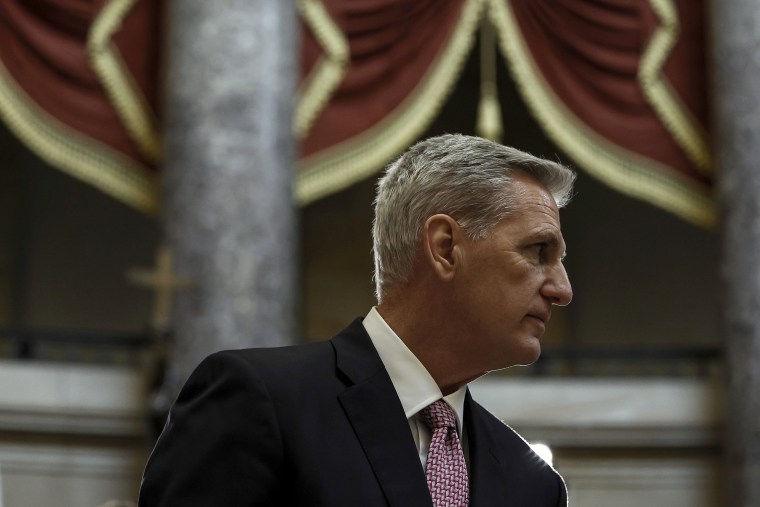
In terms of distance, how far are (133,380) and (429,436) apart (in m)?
5.79

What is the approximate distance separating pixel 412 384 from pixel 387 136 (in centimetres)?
560

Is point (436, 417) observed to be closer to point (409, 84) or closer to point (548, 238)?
point (548, 238)

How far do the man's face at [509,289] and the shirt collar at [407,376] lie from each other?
6 centimetres

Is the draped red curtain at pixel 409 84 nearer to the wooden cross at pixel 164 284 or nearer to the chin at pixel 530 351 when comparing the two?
the wooden cross at pixel 164 284

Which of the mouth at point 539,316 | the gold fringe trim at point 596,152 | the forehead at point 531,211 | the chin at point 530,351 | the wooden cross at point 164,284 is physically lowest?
the wooden cross at point 164,284

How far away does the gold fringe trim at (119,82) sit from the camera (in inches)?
272

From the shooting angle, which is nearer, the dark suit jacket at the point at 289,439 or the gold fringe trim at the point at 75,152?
the dark suit jacket at the point at 289,439

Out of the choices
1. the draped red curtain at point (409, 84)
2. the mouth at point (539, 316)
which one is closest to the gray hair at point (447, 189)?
the mouth at point (539, 316)

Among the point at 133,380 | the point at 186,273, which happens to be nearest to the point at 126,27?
the point at 186,273

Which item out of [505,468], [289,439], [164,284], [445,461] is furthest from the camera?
[164,284]

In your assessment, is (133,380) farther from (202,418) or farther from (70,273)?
(202,418)

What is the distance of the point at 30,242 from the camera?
10500mm

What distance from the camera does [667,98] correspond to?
7.33 m

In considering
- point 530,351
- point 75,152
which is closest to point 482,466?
point 530,351
